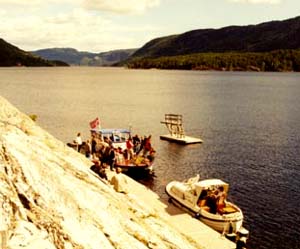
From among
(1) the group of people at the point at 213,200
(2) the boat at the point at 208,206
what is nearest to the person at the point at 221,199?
(1) the group of people at the point at 213,200

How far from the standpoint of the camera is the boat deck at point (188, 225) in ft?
81.7

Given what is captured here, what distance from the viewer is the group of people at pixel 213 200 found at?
29928mm

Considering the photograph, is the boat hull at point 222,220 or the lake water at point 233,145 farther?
the lake water at point 233,145

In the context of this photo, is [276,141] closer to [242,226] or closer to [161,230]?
[242,226]

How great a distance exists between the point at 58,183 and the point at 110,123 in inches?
Answer: 2702

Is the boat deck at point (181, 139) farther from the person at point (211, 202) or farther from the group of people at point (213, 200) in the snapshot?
the person at point (211, 202)

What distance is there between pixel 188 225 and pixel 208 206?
361 centimetres

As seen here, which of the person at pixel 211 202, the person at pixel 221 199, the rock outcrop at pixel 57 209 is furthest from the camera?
the person at pixel 221 199

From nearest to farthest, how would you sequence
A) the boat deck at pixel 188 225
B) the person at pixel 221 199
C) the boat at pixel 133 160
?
the boat deck at pixel 188 225 → the person at pixel 221 199 → the boat at pixel 133 160

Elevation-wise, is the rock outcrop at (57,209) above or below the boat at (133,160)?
above

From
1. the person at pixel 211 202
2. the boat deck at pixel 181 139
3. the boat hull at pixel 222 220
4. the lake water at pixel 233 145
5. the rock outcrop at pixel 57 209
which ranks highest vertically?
the rock outcrop at pixel 57 209

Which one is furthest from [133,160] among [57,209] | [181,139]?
[57,209]

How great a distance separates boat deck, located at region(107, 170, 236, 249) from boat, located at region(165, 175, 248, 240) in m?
0.84

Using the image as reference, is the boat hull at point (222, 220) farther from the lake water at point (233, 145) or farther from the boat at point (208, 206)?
the lake water at point (233, 145)
